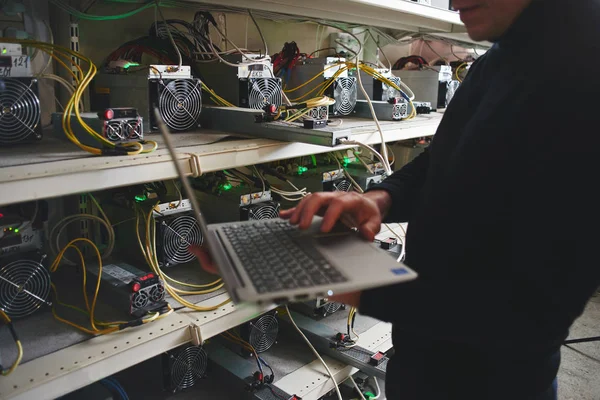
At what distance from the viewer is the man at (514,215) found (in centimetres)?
66

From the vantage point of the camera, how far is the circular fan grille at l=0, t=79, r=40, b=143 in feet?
3.34

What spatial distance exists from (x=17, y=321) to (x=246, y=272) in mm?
770

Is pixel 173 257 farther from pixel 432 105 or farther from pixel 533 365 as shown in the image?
pixel 432 105

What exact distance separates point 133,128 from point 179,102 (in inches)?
10.5

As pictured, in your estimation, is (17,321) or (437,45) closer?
(17,321)

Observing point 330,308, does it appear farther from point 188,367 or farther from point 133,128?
point 133,128

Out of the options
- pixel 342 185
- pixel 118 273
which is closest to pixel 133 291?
pixel 118 273

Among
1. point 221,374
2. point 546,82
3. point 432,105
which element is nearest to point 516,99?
point 546,82

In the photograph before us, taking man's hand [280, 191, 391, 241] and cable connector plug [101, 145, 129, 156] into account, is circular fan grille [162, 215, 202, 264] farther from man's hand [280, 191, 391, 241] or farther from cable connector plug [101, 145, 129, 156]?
man's hand [280, 191, 391, 241]

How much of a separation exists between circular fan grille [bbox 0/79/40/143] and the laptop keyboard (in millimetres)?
549

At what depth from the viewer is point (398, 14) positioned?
1952mm

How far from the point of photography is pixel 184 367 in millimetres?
1543

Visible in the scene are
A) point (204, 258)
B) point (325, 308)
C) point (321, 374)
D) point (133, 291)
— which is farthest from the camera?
point (325, 308)

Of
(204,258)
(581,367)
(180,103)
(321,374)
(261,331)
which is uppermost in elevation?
(180,103)
